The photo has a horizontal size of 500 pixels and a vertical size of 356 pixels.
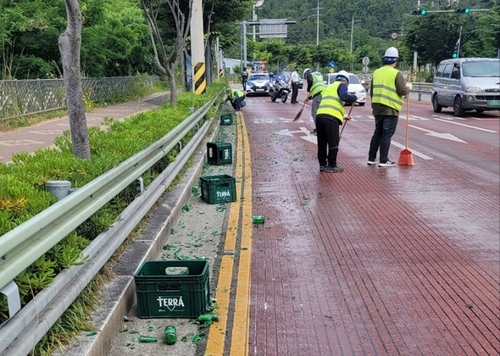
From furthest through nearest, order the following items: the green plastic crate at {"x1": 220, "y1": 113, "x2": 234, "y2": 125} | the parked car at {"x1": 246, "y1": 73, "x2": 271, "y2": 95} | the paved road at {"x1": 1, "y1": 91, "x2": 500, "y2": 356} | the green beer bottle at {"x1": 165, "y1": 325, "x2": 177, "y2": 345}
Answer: the parked car at {"x1": 246, "y1": 73, "x2": 271, "y2": 95}
the green plastic crate at {"x1": 220, "y1": 113, "x2": 234, "y2": 125}
the paved road at {"x1": 1, "y1": 91, "x2": 500, "y2": 356}
the green beer bottle at {"x1": 165, "y1": 325, "x2": 177, "y2": 345}

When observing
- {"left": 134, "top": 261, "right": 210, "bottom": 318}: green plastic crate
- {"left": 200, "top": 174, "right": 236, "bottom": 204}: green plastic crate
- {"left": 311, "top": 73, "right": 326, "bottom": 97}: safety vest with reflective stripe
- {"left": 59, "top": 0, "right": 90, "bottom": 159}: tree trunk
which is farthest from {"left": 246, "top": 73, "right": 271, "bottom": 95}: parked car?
{"left": 134, "top": 261, "right": 210, "bottom": 318}: green plastic crate

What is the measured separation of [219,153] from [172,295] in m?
6.56

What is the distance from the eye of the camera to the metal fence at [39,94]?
54.5ft

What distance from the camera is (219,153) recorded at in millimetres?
10375

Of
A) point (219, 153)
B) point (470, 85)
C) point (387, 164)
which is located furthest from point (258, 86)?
point (387, 164)

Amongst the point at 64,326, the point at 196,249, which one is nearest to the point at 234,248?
the point at 196,249

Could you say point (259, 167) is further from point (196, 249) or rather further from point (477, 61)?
point (477, 61)

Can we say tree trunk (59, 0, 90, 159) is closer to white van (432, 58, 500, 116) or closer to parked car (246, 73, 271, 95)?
white van (432, 58, 500, 116)

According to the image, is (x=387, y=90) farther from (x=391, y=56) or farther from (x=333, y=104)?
(x=333, y=104)

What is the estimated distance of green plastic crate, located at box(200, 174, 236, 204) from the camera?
7367 mm

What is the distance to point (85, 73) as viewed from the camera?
86.2 ft

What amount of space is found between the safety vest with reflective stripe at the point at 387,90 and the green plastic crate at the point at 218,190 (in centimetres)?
386

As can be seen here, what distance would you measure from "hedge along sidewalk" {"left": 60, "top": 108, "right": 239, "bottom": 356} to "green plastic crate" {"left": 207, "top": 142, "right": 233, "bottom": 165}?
204 centimetres

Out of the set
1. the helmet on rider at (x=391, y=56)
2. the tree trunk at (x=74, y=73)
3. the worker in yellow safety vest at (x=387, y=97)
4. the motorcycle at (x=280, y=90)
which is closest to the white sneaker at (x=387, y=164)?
the worker in yellow safety vest at (x=387, y=97)
